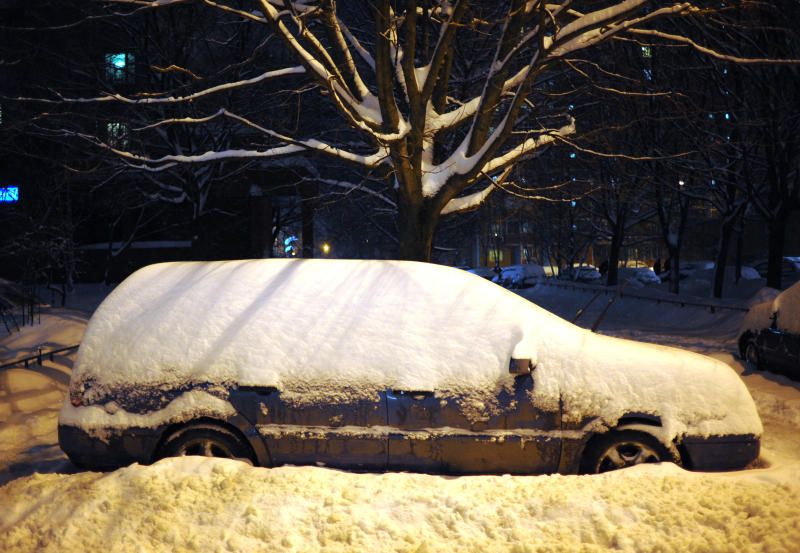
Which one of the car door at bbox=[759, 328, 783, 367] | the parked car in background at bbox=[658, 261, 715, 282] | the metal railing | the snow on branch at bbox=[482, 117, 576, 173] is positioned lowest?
the metal railing

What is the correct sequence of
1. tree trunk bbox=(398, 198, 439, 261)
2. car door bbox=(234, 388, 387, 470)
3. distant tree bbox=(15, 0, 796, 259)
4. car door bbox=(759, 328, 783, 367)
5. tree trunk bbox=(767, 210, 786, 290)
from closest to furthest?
car door bbox=(234, 388, 387, 470) → distant tree bbox=(15, 0, 796, 259) → car door bbox=(759, 328, 783, 367) → tree trunk bbox=(398, 198, 439, 261) → tree trunk bbox=(767, 210, 786, 290)

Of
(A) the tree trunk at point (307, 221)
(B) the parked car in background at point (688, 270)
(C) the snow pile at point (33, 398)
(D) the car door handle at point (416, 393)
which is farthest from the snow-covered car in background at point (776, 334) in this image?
(B) the parked car in background at point (688, 270)

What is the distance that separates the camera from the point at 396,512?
3730mm

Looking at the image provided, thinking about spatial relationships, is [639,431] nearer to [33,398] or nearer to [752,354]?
[752,354]

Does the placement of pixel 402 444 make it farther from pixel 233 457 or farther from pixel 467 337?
pixel 233 457

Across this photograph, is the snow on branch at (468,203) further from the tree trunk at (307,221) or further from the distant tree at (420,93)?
the tree trunk at (307,221)

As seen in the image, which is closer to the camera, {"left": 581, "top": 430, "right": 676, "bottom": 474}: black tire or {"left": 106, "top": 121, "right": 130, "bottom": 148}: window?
{"left": 581, "top": 430, "right": 676, "bottom": 474}: black tire

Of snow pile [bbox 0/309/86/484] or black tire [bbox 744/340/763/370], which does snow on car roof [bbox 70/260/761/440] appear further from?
black tire [bbox 744/340/763/370]

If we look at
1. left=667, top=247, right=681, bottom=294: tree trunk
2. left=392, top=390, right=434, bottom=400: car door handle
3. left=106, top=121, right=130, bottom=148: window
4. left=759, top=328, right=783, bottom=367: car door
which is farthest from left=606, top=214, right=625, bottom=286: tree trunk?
left=392, top=390, right=434, bottom=400: car door handle

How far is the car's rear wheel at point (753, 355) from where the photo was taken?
9.97 metres

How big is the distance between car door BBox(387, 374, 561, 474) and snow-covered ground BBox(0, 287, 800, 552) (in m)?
0.38

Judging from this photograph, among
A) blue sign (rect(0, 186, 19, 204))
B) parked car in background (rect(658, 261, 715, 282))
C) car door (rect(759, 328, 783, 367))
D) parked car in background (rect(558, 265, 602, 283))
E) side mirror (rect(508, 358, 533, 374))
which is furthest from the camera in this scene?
parked car in background (rect(558, 265, 602, 283))

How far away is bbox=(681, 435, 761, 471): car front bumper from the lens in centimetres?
459

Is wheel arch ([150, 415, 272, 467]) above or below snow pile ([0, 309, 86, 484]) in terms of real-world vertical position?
above
